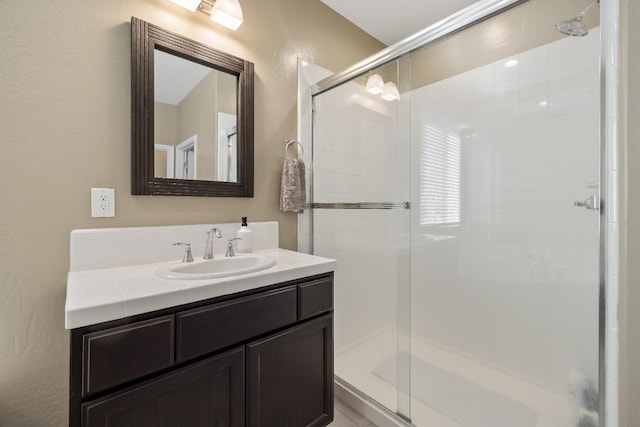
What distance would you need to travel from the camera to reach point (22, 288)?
3.49 feet

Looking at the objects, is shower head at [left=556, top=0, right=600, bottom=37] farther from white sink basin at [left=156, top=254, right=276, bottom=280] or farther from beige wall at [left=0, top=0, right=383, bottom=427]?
beige wall at [left=0, top=0, right=383, bottom=427]

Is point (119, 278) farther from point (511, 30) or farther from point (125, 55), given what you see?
point (511, 30)

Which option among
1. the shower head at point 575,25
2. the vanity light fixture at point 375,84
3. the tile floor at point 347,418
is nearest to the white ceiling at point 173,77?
the vanity light fixture at point 375,84

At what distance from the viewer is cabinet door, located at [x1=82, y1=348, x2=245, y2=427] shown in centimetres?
80

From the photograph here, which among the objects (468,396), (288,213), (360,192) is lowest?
(468,396)

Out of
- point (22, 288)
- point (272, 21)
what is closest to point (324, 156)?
point (272, 21)

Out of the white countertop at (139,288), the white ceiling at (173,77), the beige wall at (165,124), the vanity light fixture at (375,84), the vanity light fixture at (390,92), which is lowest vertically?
the white countertop at (139,288)

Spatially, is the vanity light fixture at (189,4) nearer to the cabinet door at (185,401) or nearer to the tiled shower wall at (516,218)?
the tiled shower wall at (516,218)

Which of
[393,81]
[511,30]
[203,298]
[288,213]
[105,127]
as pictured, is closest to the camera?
[203,298]

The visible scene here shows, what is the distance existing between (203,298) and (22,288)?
0.70 m

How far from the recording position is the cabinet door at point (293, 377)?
3.54ft

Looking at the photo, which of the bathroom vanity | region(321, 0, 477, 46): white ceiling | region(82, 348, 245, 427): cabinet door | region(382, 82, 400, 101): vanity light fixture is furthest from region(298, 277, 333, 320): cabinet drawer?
region(321, 0, 477, 46): white ceiling

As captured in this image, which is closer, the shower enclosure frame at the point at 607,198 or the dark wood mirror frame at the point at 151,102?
the shower enclosure frame at the point at 607,198

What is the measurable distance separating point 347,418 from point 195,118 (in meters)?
1.76
